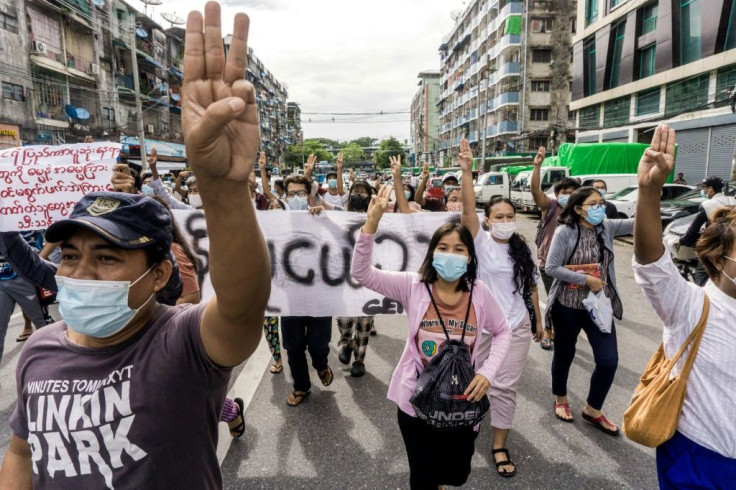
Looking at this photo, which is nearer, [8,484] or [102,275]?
[102,275]

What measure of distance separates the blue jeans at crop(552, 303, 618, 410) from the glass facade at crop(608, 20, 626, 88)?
98.2 feet

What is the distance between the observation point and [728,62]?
18.9m

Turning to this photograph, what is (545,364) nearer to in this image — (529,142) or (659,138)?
(659,138)

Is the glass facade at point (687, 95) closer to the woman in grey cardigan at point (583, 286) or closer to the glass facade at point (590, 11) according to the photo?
the glass facade at point (590, 11)

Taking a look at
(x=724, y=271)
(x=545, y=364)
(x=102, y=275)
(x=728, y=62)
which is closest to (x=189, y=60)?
(x=102, y=275)

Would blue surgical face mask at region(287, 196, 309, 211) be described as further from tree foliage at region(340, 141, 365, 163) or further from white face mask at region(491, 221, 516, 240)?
tree foliage at region(340, 141, 365, 163)

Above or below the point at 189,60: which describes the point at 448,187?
below

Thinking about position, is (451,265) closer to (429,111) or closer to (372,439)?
(372,439)

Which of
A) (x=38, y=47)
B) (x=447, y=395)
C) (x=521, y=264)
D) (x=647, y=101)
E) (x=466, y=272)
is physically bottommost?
(x=447, y=395)

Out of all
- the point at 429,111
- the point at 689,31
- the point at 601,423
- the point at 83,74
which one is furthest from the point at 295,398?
the point at 429,111

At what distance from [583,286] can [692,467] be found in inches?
65.3

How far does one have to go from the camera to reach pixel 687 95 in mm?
21703

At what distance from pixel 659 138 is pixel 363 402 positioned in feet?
9.36

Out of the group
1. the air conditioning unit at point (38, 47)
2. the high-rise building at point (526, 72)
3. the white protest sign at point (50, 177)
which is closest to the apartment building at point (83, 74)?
the air conditioning unit at point (38, 47)
